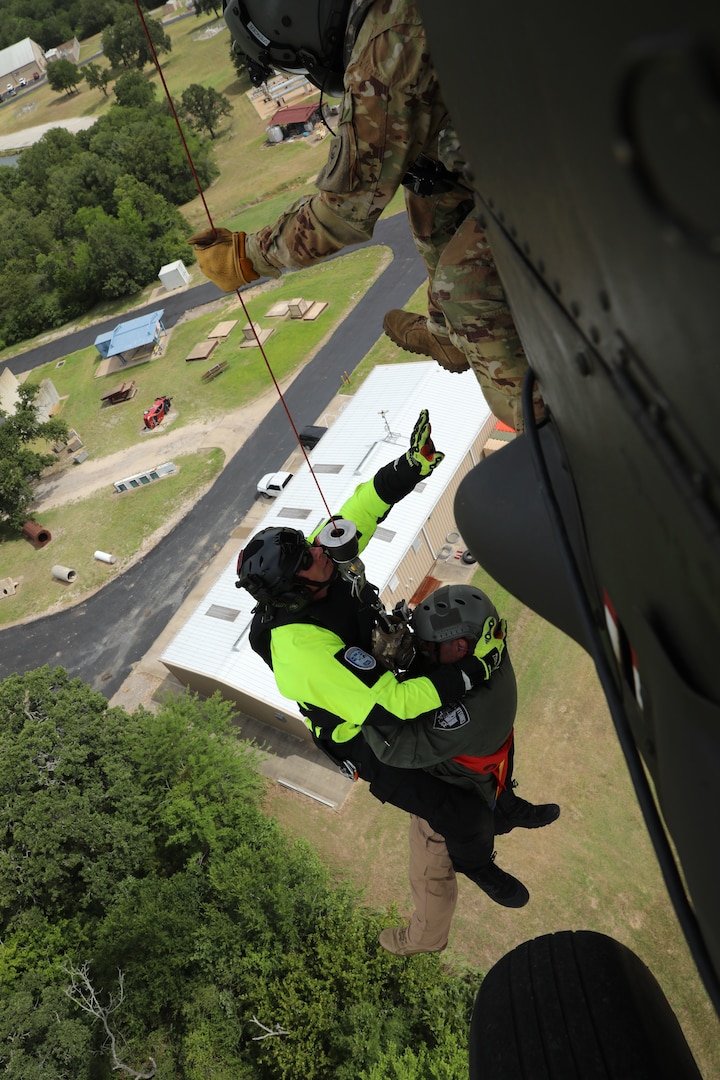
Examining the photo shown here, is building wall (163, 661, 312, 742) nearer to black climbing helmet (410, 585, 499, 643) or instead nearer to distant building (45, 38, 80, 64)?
black climbing helmet (410, 585, 499, 643)

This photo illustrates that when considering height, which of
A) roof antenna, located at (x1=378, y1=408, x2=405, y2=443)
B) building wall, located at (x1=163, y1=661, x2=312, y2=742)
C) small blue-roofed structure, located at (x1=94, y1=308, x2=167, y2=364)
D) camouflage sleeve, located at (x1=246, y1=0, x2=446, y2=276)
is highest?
camouflage sleeve, located at (x1=246, y1=0, x2=446, y2=276)

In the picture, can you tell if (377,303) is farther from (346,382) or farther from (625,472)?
(625,472)

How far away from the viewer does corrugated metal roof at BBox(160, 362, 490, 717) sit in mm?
21797

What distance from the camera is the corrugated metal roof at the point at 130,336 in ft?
144

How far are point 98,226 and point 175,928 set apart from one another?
5007 centimetres

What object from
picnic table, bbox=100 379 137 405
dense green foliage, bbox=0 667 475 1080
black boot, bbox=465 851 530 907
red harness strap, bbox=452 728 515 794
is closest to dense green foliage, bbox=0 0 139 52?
picnic table, bbox=100 379 137 405

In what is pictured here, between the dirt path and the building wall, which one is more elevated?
the dirt path

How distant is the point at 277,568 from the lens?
6.04 metres

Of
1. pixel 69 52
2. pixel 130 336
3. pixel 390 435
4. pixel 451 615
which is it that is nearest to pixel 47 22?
pixel 69 52

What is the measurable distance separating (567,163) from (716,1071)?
17.6m

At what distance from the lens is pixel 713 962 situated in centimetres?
209

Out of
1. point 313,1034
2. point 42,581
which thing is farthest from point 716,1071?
point 42,581

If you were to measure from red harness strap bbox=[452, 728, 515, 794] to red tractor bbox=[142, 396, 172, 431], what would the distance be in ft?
110

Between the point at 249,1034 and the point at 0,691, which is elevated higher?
the point at 0,691
